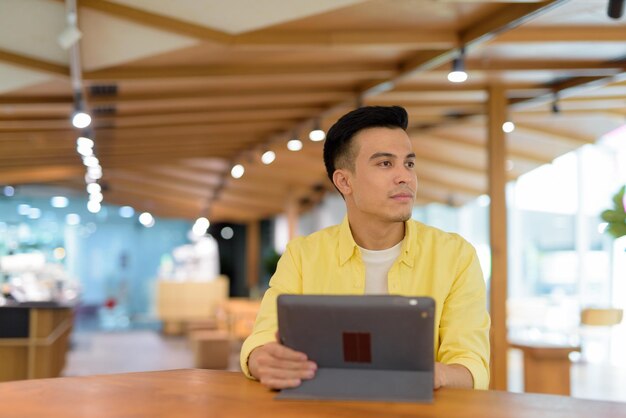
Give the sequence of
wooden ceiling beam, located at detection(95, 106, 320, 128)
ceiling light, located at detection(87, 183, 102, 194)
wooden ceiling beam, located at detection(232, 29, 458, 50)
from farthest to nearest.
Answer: ceiling light, located at detection(87, 183, 102, 194) < wooden ceiling beam, located at detection(95, 106, 320, 128) < wooden ceiling beam, located at detection(232, 29, 458, 50)

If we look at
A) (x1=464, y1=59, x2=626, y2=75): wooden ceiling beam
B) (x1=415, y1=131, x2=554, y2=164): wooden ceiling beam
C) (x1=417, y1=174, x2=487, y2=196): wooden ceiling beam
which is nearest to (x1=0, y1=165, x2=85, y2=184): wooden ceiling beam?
(x1=417, y1=174, x2=487, y2=196): wooden ceiling beam

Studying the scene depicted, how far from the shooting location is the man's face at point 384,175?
93.1 inches

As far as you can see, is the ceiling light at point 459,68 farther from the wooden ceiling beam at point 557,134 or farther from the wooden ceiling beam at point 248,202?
the wooden ceiling beam at point 248,202

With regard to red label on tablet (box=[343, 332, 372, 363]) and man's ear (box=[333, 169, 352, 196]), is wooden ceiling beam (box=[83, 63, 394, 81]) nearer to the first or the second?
man's ear (box=[333, 169, 352, 196])

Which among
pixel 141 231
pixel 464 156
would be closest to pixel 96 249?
pixel 141 231

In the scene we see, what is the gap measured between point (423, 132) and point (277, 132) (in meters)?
2.12

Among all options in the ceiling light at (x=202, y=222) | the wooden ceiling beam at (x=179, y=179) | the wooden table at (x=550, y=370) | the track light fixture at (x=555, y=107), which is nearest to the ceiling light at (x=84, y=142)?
the track light fixture at (x=555, y=107)

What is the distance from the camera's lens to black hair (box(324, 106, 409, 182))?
8.11 ft

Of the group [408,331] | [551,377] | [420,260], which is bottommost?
[551,377]

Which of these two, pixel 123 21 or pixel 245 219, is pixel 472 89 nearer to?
pixel 123 21

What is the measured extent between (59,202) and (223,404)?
20545 millimetres

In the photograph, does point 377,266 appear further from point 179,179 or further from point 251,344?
point 179,179

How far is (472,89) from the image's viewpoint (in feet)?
29.6

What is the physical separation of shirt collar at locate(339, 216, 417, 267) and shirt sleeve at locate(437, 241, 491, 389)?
0.15 m
